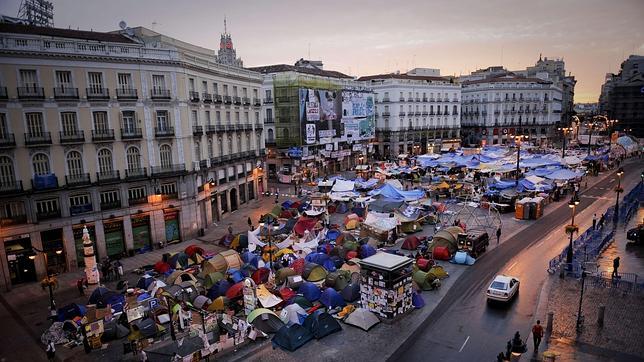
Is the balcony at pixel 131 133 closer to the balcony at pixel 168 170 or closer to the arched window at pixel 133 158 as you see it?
the arched window at pixel 133 158

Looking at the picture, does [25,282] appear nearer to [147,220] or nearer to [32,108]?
[147,220]

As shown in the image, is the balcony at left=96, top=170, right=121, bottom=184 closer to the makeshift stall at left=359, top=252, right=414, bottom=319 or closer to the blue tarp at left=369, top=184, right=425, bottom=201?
the makeshift stall at left=359, top=252, right=414, bottom=319

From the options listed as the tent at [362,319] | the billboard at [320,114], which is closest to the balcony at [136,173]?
the tent at [362,319]

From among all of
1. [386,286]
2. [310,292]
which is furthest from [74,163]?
[386,286]

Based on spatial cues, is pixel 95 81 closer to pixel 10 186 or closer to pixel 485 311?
pixel 10 186

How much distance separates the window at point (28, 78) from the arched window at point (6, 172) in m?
5.07

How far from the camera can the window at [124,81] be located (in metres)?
31.7

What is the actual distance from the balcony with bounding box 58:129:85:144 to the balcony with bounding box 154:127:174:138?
208 inches

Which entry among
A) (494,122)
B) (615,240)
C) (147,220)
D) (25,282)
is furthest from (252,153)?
(494,122)

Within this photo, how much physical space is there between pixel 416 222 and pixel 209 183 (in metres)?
19.7

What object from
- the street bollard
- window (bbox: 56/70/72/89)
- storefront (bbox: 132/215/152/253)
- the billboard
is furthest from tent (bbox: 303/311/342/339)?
the billboard

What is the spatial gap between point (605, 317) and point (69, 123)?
3458cm

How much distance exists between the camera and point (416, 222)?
1396 inches

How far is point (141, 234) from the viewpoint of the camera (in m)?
33.7
